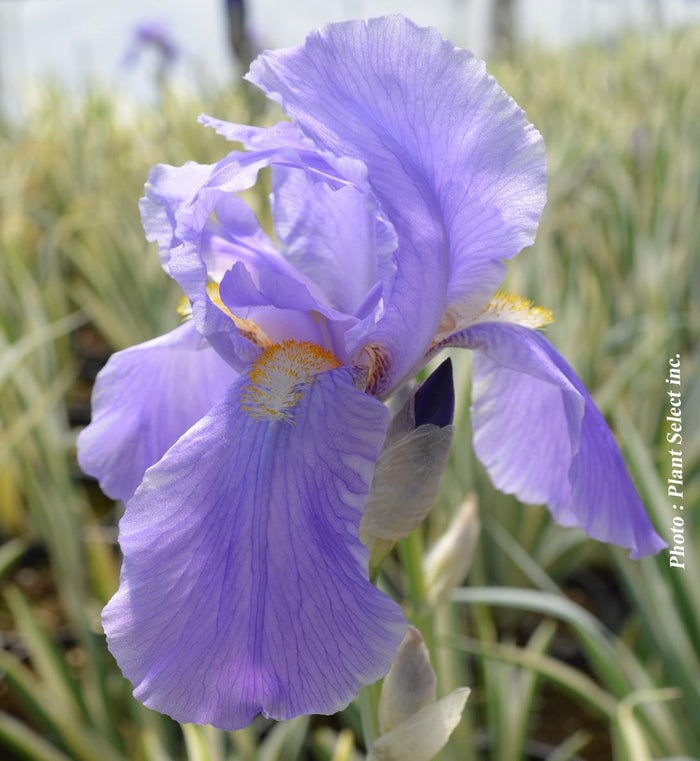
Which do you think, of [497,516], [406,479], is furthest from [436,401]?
[497,516]

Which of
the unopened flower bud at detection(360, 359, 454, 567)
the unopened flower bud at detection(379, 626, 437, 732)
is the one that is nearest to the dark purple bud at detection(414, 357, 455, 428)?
the unopened flower bud at detection(360, 359, 454, 567)

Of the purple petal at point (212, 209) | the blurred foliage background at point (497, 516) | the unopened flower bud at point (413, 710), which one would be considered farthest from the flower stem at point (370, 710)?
the purple petal at point (212, 209)

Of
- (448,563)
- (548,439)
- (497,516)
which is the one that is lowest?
(497,516)

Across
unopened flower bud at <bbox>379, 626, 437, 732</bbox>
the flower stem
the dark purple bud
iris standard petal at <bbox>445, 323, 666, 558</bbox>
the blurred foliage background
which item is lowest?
the blurred foliage background

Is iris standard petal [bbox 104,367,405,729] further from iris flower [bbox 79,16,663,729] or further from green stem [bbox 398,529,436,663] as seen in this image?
green stem [bbox 398,529,436,663]

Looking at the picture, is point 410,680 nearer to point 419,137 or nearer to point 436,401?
point 436,401

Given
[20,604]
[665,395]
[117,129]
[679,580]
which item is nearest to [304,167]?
[679,580]
